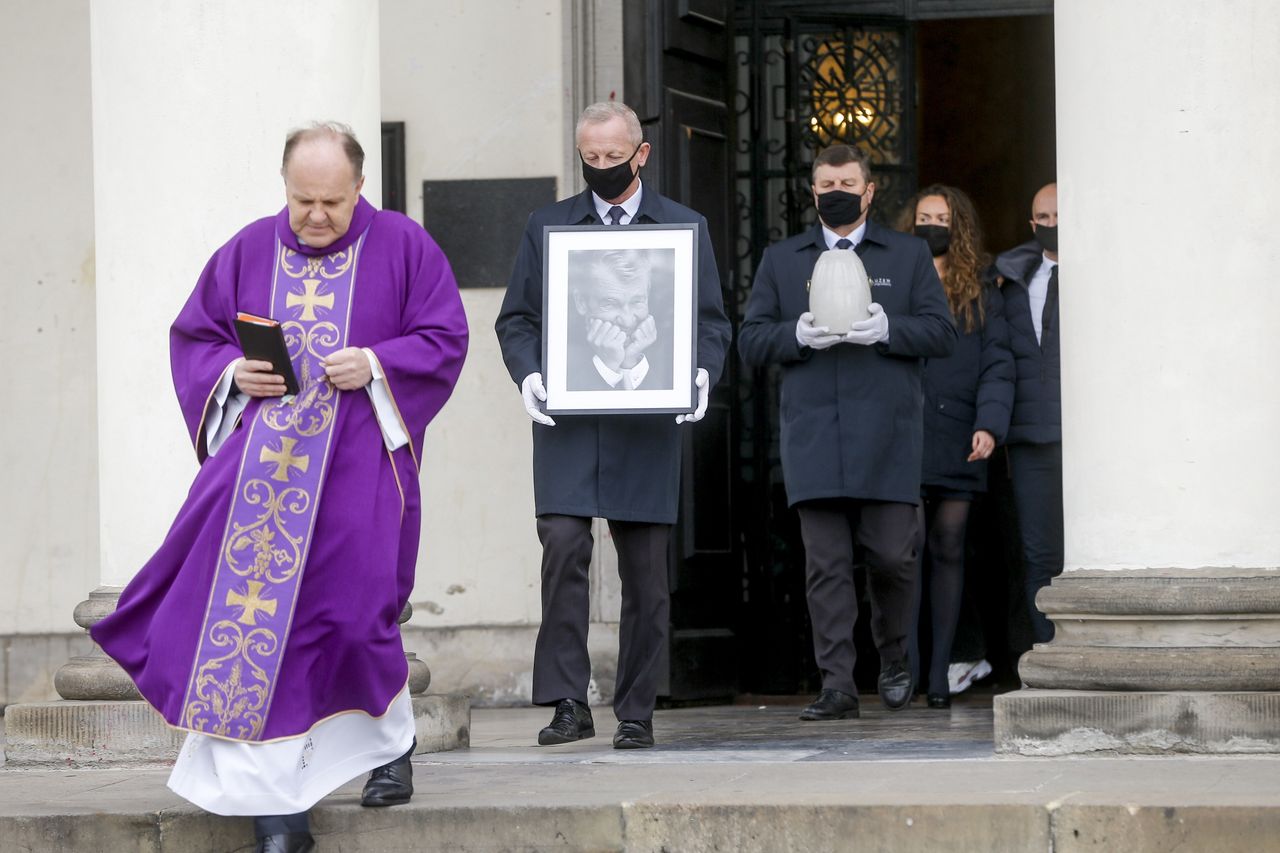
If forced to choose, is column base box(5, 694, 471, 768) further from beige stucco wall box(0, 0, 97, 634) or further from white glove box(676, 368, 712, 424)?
beige stucco wall box(0, 0, 97, 634)

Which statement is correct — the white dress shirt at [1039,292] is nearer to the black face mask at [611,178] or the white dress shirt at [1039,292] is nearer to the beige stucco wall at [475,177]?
the beige stucco wall at [475,177]

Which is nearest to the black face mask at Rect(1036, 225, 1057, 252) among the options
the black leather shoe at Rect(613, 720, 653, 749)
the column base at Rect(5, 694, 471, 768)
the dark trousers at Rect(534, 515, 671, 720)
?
the dark trousers at Rect(534, 515, 671, 720)

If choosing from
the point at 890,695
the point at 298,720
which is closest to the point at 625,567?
the point at 890,695

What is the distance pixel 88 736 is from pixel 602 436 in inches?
70.8

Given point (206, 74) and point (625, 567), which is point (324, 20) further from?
point (625, 567)

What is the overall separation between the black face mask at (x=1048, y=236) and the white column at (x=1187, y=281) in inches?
87.3

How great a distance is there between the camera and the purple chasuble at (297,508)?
17.9 feet

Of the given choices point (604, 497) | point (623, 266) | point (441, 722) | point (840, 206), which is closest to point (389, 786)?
point (441, 722)

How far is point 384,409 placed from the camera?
5664mm

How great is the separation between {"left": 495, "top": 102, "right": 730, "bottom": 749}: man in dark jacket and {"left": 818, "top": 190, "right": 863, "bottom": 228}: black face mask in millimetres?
959

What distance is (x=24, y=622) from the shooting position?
31.3ft

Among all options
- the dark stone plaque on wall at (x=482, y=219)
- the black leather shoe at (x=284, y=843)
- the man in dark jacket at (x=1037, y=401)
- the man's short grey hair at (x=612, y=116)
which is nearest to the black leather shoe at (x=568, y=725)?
the black leather shoe at (x=284, y=843)

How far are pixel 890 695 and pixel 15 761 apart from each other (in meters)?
2.99

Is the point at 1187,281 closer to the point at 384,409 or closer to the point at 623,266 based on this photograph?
the point at 623,266
